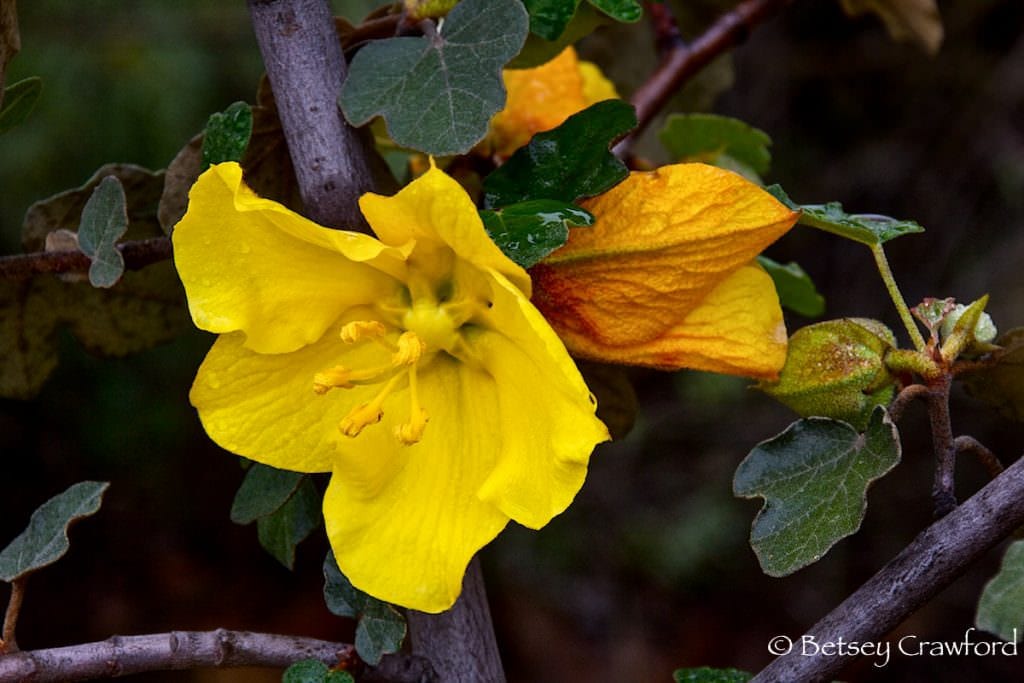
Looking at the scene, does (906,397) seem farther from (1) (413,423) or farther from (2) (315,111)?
(2) (315,111)

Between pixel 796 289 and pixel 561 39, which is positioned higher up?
pixel 561 39

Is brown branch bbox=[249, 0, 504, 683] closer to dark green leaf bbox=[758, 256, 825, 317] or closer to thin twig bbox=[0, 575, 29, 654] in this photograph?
thin twig bbox=[0, 575, 29, 654]

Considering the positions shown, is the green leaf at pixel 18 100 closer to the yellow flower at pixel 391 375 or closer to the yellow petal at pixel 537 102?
the yellow flower at pixel 391 375

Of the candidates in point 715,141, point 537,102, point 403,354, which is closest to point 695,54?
point 715,141

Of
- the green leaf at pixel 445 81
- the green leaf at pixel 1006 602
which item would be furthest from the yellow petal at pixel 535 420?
the green leaf at pixel 1006 602

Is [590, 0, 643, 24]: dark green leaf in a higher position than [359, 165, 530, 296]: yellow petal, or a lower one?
higher

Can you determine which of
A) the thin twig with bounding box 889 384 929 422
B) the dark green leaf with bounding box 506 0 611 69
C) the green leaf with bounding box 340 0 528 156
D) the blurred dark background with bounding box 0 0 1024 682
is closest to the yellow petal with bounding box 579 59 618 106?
the dark green leaf with bounding box 506 0 611 69
